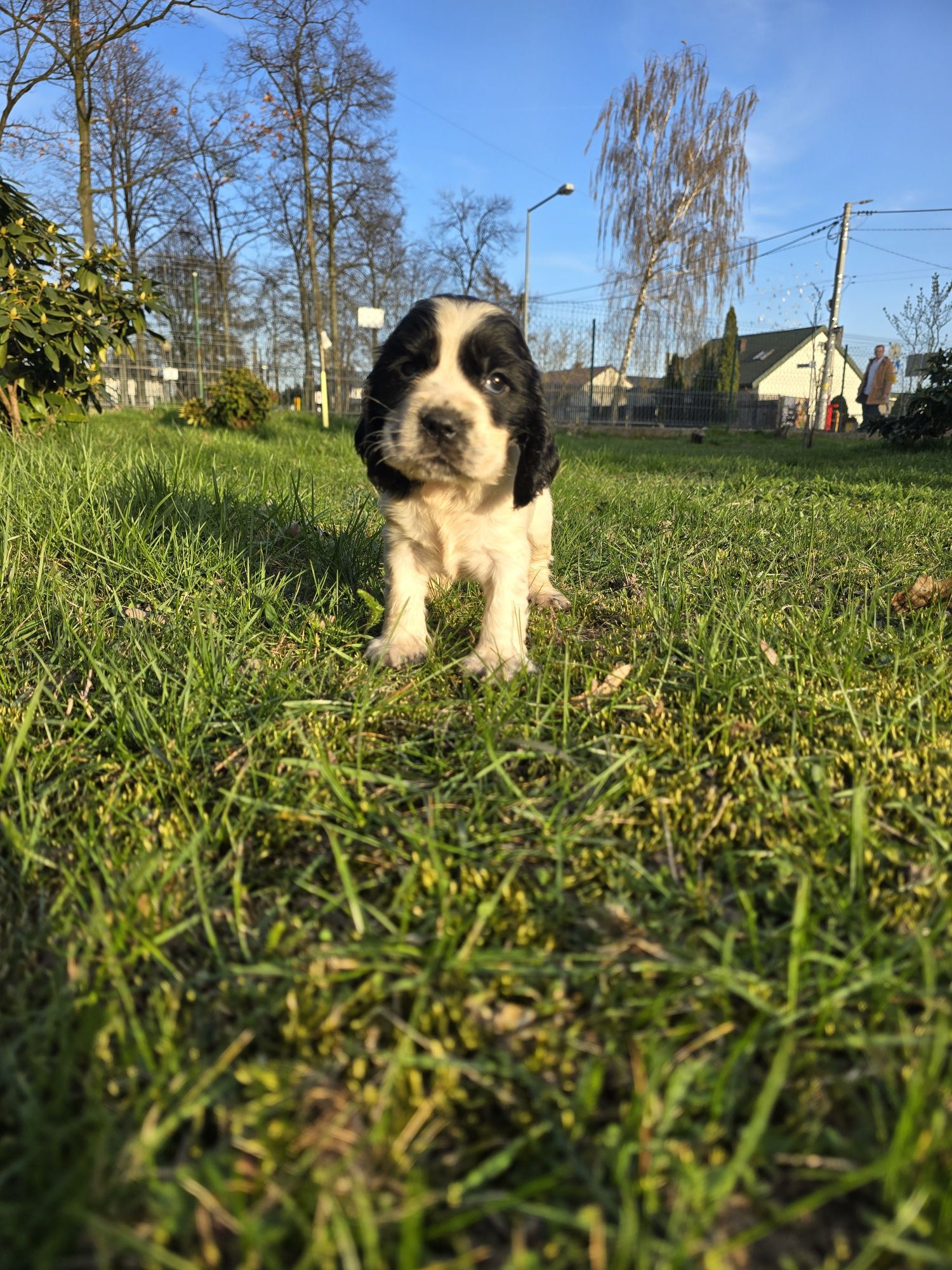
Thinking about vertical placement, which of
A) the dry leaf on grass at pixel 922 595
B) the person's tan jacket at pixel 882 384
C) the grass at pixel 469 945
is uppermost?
the person's tan jacket at pixel 882 384

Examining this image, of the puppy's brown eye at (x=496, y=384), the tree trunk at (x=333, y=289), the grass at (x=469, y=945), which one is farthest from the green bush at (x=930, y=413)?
the tree trunk at (x=333, y=289)

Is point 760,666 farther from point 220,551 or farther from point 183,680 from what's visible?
point 220,551

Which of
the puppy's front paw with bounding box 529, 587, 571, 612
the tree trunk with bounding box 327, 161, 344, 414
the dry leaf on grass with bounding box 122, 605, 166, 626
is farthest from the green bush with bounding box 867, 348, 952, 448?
the tree trunk with bounding box 327, 161, 344, 414

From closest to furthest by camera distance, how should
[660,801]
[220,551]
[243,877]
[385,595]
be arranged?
[243,877] → [660,801] → [385,595] → [220,551]

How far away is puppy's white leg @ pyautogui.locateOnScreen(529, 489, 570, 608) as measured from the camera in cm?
329

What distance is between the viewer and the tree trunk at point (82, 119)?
41.7 feet

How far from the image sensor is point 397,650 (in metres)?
2.53

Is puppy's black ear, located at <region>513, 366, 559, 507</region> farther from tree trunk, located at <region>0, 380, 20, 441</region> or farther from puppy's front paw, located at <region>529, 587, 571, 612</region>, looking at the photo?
tree trunk, located at <region>0, 380, 20, 441</region>

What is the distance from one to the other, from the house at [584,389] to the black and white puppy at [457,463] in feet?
81.4

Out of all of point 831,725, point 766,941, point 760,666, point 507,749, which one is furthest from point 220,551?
point 766,941

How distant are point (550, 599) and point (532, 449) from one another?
2.83ft

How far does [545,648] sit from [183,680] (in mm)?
1188

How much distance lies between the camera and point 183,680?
81.3 inches

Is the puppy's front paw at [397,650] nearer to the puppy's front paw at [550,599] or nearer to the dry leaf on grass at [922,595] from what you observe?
the puppy's front paw at [550,599]
